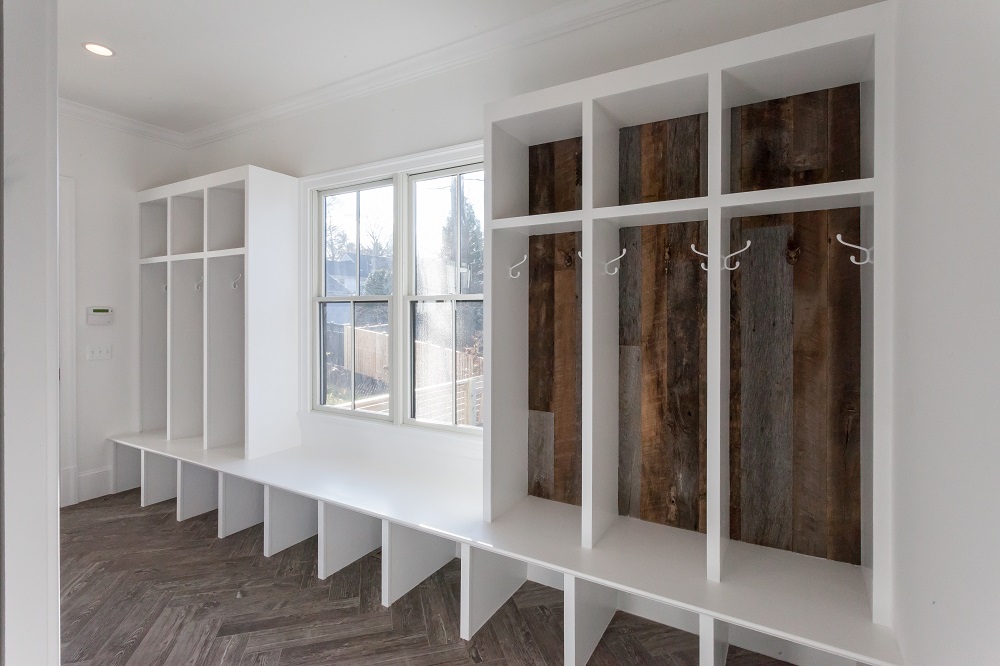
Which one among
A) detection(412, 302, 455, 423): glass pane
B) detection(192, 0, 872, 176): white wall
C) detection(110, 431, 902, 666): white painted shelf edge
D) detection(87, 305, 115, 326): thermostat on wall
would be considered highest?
detection(192, 0, 872, 176): white wall

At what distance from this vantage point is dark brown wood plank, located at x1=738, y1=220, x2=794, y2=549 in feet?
6.67

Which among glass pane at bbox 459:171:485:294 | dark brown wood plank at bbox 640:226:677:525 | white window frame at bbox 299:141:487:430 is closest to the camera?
dark brown wood plank at bbox 640:226:677:525

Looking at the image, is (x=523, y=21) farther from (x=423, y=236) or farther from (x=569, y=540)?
(x=569, y=540)

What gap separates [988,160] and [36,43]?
1410 millimetres

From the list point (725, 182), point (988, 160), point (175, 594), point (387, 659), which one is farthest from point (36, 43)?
point (175, 594)

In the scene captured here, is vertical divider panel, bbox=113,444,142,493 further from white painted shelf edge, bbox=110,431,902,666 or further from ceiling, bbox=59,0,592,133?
ceiling, bbox=59,0,592,133

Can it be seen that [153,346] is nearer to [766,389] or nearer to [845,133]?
[766,389]

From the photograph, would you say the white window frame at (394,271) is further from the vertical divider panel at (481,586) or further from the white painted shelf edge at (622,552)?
the vertical divider panel at (481,586)

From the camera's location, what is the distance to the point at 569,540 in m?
2.14

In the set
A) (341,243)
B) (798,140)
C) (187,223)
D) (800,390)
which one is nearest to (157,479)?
(187,223)

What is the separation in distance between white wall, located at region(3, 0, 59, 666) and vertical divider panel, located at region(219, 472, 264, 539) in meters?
2.89

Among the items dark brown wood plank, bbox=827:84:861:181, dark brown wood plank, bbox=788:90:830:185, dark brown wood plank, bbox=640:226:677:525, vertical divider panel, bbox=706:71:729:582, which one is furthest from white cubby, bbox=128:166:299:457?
dark brown wood plank, bbox=827:84:861:181

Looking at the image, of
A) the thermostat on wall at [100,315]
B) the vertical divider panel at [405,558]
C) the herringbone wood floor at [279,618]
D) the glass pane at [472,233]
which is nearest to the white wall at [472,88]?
the glass pane at [472,233]

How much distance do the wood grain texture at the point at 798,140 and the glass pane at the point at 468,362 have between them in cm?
143
